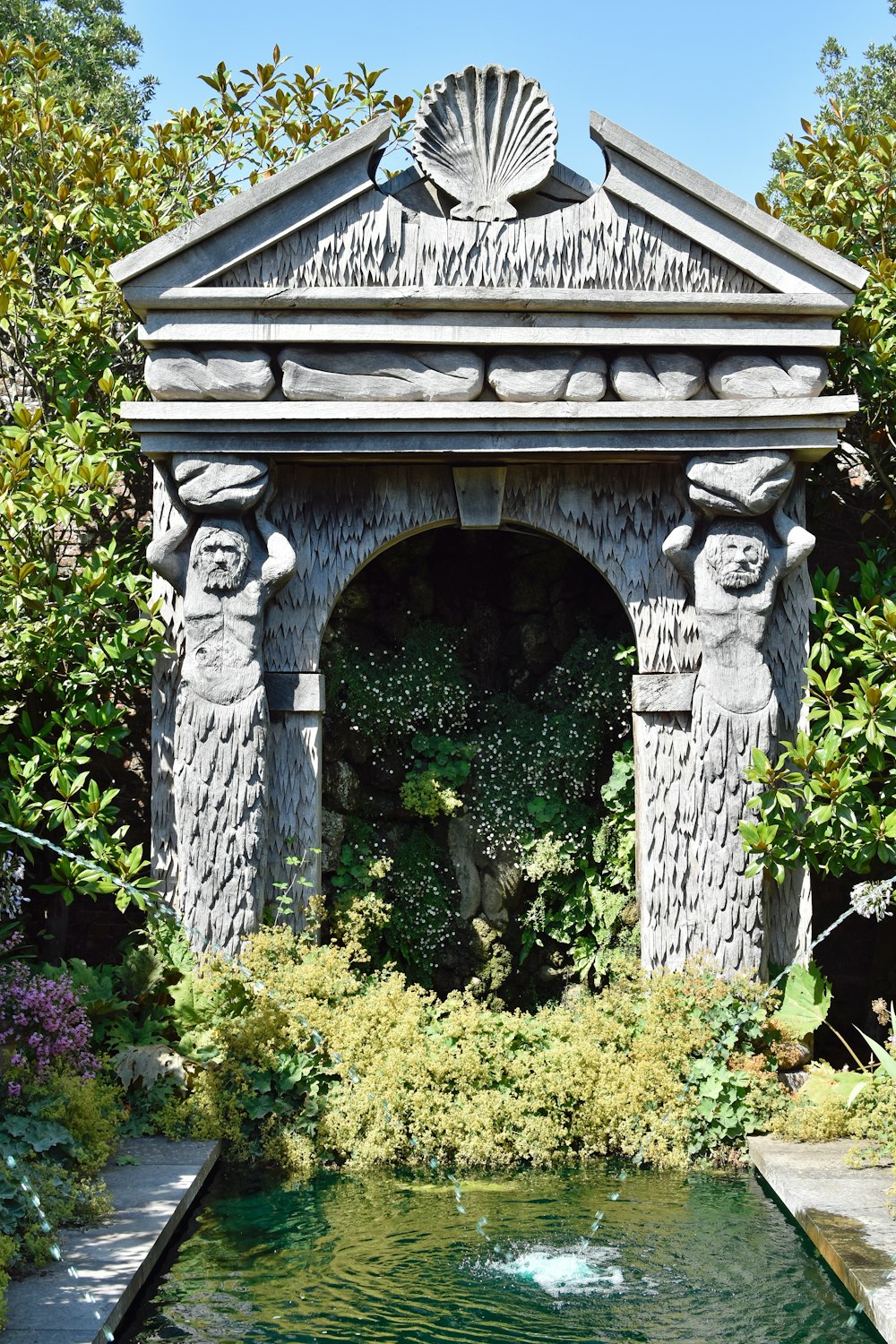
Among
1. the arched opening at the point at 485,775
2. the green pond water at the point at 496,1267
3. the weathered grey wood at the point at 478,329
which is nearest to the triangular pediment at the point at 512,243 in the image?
the weathered grey wood at the point at 478,329

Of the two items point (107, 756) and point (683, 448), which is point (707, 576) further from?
point (107, 756)

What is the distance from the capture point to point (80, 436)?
20.7 ft

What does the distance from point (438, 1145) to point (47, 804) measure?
7.58ft

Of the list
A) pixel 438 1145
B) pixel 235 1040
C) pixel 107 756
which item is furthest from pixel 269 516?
pixel 438 1145

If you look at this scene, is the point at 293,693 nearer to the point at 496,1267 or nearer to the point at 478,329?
the point at 478,329

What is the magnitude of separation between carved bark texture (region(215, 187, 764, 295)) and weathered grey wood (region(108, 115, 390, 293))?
0.11m

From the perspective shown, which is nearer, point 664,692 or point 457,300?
point 457,300

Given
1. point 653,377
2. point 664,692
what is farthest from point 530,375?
point 664,692

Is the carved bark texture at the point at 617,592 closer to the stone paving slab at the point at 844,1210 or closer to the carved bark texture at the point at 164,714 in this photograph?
the carved bark texture at the point at 164,714

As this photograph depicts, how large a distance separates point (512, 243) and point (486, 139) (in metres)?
0.52

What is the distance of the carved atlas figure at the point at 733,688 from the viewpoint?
20.2ft

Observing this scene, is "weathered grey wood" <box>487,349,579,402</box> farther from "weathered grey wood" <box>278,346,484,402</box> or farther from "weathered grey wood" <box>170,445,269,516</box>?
"weathered grey wood" <box>170,445,269,516</box>

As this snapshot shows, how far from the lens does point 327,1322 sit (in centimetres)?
389

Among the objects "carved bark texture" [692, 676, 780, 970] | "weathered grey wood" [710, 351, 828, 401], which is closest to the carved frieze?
"weathered grey wood" [710, 351, 828, 401]
